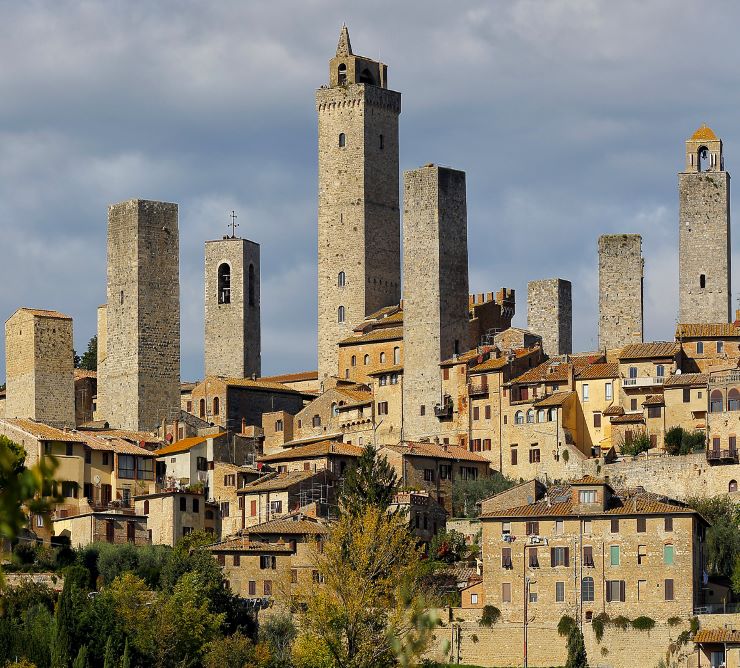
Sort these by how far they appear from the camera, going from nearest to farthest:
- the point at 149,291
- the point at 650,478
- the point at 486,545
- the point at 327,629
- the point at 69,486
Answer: the point at 69,486 → the point at 327,629 → the point at 486,545 → the point at 650,478 → the point at 149,291

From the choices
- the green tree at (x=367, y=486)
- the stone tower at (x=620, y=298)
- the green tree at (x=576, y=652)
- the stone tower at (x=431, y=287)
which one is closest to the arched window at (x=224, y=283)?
the stone tower at (x=431, y=287)

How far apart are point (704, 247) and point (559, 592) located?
69.1 feet

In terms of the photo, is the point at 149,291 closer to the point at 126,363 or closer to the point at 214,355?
the point at 126,363

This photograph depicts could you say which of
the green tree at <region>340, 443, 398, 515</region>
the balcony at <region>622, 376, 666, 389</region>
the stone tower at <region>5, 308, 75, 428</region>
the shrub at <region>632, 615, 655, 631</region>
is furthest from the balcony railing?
the stone tower at <region>5, 308, 75, 428</region>

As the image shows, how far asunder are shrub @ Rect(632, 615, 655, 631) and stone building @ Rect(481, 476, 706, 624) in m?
0.30

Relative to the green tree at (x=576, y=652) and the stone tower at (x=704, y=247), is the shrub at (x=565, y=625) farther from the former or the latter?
the stone tower at (x=704, y=247)

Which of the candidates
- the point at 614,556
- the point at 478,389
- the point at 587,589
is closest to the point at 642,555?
the point at 614,556

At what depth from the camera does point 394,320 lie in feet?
240

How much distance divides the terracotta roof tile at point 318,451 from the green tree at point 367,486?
5.42 m

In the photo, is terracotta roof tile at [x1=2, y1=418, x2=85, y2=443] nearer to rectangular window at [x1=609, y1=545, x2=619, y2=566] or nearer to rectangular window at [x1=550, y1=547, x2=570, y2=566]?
rectangular window at [x1=550, y1=547, x2=570, y2=566]

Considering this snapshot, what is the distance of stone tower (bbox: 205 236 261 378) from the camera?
79375mm

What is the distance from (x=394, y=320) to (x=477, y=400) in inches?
401

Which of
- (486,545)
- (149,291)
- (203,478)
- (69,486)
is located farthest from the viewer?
(149,291)

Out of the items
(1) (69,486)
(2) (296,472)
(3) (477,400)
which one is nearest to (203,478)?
(2) (296,472)
